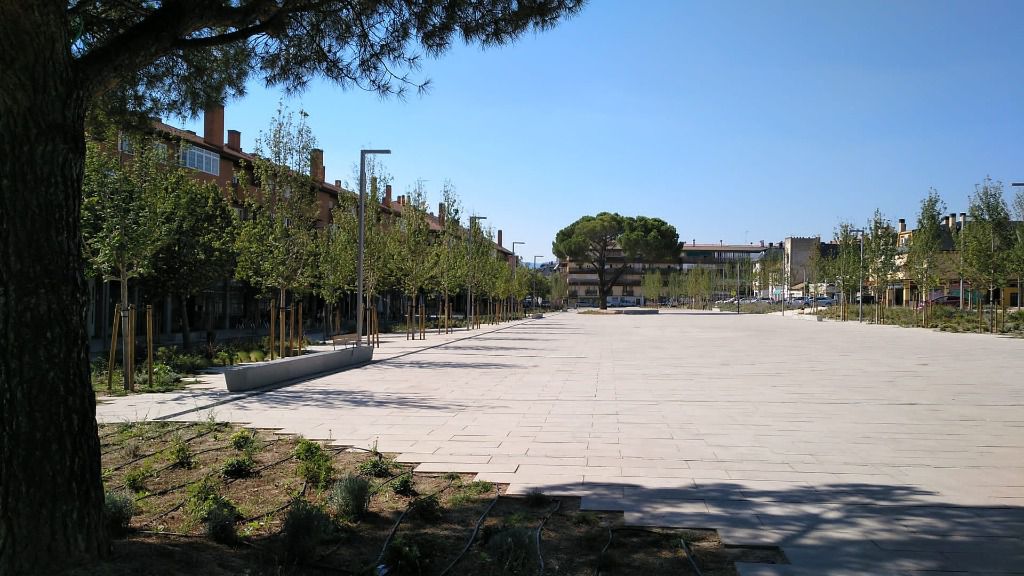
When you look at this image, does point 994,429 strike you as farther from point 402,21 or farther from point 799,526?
point 402,21

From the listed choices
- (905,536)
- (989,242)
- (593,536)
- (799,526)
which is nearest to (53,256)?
(593,536)

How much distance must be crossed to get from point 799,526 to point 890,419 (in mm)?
5821

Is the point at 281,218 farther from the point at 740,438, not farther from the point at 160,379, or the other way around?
the point at 740,438

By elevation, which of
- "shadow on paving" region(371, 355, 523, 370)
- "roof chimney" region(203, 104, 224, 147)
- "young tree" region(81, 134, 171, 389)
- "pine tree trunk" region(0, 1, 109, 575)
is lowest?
"shadow on paving" region(371, 355, 523, 370)

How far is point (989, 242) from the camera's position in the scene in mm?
34188

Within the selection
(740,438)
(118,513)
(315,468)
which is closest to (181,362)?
(315,468)

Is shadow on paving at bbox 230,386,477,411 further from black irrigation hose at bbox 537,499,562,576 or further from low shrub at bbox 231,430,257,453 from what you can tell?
black irrigation hose at bbox 537,499,562,576

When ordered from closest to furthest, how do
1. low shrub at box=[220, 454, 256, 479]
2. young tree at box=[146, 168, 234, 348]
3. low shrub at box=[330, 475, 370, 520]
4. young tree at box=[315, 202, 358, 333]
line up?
low shrub at box=[330, 475, 370, 520] < low shrub at box=[220, 454, 256, 479] < young tree at box=[146, 168, 234, 348] < young tree at box=[315, 202, 358, 333]

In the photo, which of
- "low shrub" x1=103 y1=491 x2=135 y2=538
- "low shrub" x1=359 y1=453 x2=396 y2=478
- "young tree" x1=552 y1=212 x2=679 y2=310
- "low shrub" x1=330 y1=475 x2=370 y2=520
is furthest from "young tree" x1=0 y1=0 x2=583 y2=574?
"young tree" x1=552 y1=212 x2=679 y2=310

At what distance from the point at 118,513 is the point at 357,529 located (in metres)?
1.47

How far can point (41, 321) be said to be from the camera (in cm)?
345

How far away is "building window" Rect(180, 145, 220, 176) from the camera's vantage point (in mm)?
34156

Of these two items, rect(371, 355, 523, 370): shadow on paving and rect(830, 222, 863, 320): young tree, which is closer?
rect(371, 355, 523, 370): shadow on paving

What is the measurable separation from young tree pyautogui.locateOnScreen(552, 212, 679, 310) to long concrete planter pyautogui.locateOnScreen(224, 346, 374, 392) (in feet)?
209
